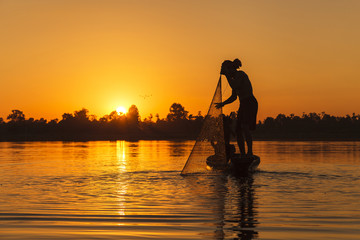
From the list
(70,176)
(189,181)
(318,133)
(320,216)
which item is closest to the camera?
(320,216)

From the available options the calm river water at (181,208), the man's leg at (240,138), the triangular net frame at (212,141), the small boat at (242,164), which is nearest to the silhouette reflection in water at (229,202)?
the calm river water at (181,208)

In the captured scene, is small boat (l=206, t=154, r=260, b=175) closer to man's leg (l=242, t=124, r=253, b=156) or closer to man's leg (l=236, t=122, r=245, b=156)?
man's leg (l=242, t=124, r=253, b=156)

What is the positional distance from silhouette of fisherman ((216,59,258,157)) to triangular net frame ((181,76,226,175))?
0.29 metres

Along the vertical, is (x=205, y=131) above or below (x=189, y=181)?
above

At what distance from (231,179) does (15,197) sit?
17.2 feet

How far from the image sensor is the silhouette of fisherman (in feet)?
44.4

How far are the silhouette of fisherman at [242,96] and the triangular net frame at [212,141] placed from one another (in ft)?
0.94

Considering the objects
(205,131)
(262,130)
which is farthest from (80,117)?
(205,131)

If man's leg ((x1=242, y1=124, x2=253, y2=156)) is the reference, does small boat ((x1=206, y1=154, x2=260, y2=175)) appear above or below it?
below

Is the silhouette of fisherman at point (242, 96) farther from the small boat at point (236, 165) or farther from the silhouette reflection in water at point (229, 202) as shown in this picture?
the silhouette reflection in water at point (229, 202)

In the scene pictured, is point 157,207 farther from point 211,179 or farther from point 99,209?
point 211,179

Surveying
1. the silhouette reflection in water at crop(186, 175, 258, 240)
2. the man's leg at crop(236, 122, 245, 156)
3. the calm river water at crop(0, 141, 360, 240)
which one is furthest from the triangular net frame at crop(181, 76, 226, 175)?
the calm river water at crop(0, 141, 360, 240)

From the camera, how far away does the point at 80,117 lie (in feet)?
484

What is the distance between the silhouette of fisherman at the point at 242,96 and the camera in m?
13.5
